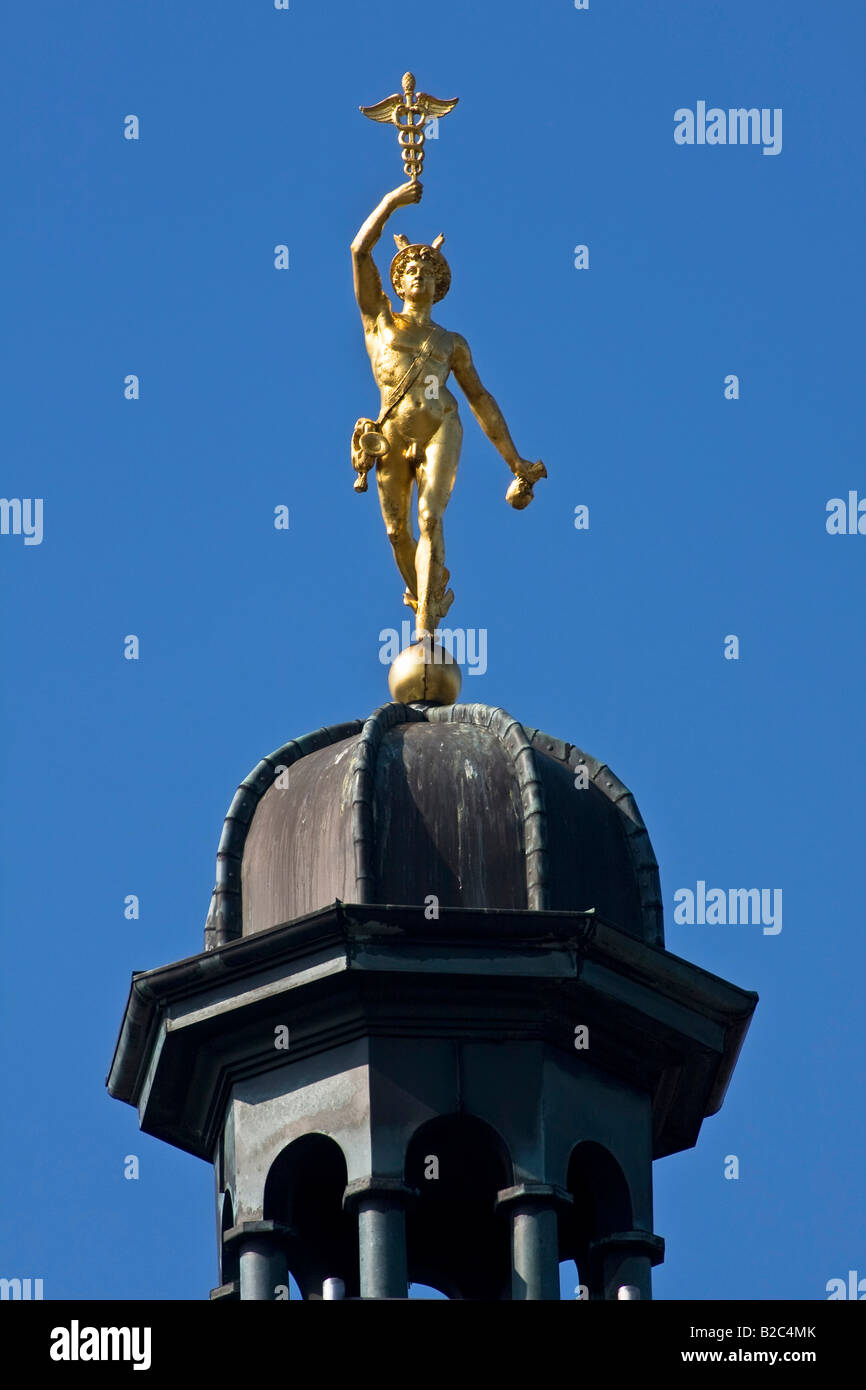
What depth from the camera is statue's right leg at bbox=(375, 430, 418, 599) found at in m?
52.7

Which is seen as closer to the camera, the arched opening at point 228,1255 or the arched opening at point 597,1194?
the arched opening at point 228,1255

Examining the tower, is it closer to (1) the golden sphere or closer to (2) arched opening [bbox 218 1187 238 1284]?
(2) arched opening [bbox 218 1187 238 1284]

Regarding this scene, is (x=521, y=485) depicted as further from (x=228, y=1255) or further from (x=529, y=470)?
(x=228, y=1255)

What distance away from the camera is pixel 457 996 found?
4866cm

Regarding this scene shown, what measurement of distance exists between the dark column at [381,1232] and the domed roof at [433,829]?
97.4 inches

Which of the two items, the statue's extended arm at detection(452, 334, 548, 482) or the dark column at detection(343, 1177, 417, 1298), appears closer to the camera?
the dark column at detection(343, 1177, 417, 1298)

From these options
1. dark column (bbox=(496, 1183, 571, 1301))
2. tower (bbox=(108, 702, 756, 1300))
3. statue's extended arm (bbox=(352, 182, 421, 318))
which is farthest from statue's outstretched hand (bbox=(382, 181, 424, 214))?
dark column (bbox=(496, 1183, 571, 1301))

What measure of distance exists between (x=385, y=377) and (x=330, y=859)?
5734mm

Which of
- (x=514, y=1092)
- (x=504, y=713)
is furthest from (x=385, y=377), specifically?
(x=514, y=1092)

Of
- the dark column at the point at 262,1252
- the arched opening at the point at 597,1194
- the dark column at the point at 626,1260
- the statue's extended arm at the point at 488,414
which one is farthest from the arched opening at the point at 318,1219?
the statue's extended arm at the point at 488,414

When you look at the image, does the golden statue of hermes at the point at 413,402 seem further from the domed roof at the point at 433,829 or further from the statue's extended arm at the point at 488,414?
the domed roof at the point at 433,829

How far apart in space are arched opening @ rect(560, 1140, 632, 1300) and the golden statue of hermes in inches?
216

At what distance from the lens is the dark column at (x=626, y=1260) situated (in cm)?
4931

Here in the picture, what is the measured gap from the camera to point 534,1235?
48125 millimetres
